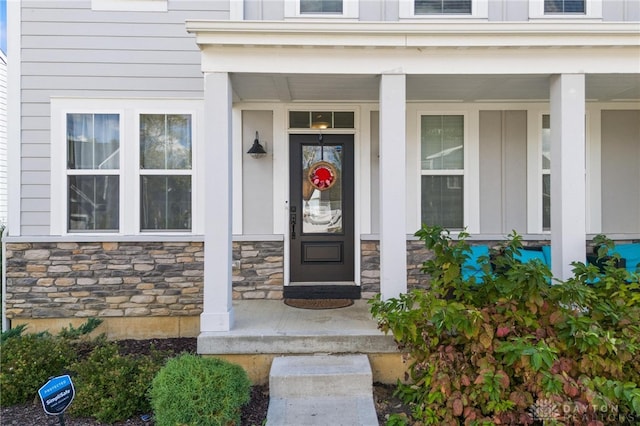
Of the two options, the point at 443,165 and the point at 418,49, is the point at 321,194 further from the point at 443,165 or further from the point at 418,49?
the point at 418,49

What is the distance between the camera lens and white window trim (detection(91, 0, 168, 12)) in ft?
15.4

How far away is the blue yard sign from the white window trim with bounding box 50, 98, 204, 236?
2.52m

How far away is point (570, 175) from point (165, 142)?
14.2 ft

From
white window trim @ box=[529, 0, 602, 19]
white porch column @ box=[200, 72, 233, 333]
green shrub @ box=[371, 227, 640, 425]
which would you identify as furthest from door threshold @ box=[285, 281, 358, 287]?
white window trim @ box=[529, 0, 602, 19]

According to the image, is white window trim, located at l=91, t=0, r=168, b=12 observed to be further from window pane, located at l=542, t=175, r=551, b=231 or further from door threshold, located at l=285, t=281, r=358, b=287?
window pane, located at l=542, t=175, r=551, b=231

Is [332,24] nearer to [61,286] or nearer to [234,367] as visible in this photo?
[234,367]

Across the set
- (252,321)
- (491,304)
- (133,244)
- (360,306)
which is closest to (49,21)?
(133,244)

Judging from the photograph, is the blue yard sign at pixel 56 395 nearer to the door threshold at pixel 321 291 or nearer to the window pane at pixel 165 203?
the window pane at pixel 165 203

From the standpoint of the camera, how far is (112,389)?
301cm

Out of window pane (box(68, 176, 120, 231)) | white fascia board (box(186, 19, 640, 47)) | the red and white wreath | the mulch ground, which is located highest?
white fascia board (box(186, 19, 640, 47))

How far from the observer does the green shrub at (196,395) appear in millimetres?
2641

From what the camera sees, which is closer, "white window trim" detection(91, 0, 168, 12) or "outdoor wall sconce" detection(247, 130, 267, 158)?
"white window trim" detection(91, 0, 168, 12)

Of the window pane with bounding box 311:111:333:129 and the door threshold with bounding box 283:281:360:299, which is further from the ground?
the window pane with bounding box 311:111:333:129

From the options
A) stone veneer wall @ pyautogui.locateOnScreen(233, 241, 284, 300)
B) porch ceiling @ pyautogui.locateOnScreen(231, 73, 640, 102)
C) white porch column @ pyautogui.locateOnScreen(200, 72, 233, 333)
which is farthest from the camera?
stone veneer wall @ pyautogui.locateOnScreen(233, 241, 284, 300)
